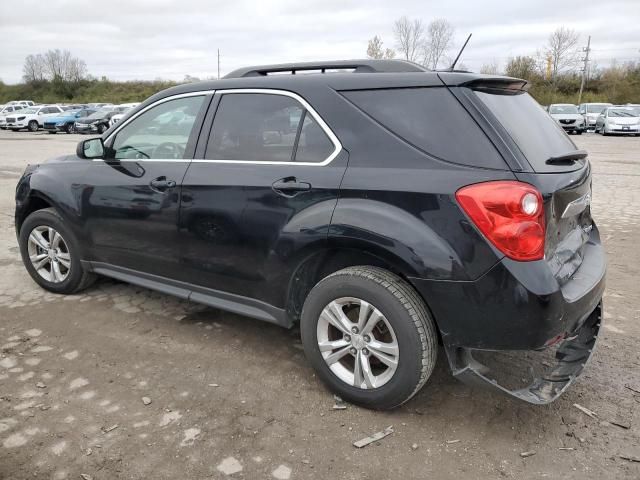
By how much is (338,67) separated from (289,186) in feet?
2.78

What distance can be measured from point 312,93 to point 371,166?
24.0 inches

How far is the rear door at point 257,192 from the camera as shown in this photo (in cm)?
288

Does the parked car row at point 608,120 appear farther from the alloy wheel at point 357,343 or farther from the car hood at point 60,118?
the car hood at point 60,118

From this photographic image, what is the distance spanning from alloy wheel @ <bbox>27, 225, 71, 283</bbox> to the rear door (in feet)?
4.69

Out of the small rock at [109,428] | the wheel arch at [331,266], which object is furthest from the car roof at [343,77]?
the small rock at [109,428]

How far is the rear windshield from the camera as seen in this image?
256 cm

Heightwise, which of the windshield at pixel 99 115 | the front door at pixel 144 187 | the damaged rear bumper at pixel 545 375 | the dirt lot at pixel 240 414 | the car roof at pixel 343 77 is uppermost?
the car roof at pixel 343 77

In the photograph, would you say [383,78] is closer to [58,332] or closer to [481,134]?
[481,134]

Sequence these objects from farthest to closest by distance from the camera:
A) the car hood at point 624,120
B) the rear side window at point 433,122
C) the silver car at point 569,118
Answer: the silver car at point 569,118
the car hood at point 624,120
the rear side window at point 433,122

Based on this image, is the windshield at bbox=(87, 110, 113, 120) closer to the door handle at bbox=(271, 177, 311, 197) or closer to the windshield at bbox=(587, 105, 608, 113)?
the windshield at bbox=(587, 105, 608, 113)

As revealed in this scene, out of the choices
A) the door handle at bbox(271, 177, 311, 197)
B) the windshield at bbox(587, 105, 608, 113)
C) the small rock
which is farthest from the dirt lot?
the windshield at bbox(587, 105, 608, 113)

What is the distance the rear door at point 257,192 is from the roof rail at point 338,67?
0.93 feet

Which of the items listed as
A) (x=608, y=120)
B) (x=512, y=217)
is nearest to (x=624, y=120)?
(x=608, y=120)

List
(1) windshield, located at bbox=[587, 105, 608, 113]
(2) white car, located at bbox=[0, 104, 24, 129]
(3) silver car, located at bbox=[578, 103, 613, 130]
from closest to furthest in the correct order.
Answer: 1. (3) silver car, located at bbox=[578, 103, 613, 130]
2. (1) windshield, located at bbox=[587, 105, 608, 113]
3. (2) white car, located at bbox=[0, 104, 24, 129]
